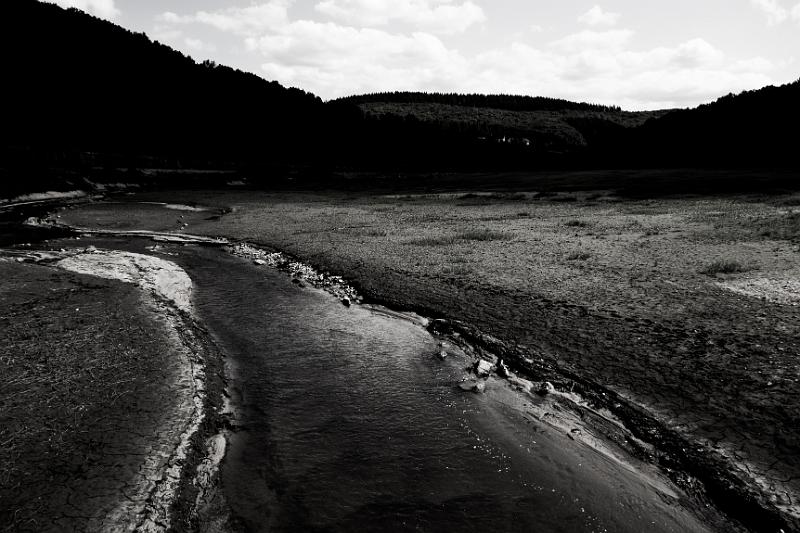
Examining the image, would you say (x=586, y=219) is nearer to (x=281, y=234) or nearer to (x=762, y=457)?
(x=281, y=234)

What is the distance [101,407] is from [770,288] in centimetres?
1082

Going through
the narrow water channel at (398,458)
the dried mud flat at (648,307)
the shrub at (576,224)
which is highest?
the shrub at (576,224)

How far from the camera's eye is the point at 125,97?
262ft

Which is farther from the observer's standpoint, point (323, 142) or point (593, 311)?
point (323, 142)

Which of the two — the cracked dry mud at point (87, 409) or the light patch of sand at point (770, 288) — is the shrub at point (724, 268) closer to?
the light patch of sand at point (770, 288)

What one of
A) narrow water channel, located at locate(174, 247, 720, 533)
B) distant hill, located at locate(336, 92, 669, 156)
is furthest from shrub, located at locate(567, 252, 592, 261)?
distant hill, located at locate(336, 92, 669, 156)

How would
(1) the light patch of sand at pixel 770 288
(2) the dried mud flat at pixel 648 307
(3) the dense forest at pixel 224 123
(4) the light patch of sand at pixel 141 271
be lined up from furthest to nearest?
(3) the dense forest at pixel 224 123
(4) the light patch of sand at pixel 141 271
(1) the light patch of sand at pixel 770 288
(2) the dried mud flat at pixel 648 307

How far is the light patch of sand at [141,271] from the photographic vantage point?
9.62 m

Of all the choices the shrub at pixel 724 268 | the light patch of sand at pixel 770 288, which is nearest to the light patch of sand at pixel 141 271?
the light patch of sand at pixel 770 288

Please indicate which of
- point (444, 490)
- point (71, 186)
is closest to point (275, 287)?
point (444, 490)

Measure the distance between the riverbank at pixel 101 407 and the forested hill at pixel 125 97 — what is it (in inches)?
2250

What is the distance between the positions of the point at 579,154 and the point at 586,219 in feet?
241

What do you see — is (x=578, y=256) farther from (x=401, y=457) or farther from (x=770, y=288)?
(x=401, y=457)

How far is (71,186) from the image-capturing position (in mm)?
34688
